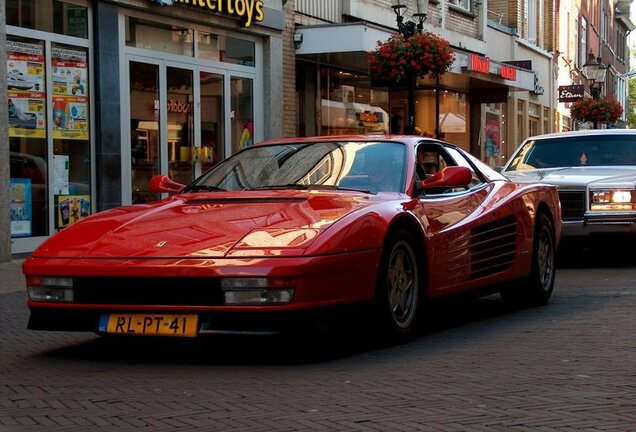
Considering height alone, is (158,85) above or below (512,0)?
below

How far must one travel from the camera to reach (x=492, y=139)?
1398 inches

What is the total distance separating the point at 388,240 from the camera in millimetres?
7039

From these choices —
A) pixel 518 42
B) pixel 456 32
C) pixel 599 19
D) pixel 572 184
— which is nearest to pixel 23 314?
pixel 572 184

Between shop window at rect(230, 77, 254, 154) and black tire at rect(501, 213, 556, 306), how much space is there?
10.5 meters

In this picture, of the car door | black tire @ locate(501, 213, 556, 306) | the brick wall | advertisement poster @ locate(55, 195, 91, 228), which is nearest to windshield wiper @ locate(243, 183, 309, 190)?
the car door

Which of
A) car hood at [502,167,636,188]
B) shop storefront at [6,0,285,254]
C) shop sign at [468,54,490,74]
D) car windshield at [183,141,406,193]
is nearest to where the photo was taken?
car windshield at [183,141,406,193]

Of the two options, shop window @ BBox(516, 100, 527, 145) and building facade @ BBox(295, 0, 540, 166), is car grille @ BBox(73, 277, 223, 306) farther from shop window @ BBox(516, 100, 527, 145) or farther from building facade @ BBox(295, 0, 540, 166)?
shop window @ BBox(516, 100, 527, 145)

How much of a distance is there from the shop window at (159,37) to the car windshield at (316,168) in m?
8.89

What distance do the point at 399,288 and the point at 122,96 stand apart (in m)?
9.85

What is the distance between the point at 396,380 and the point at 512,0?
33.2 metres

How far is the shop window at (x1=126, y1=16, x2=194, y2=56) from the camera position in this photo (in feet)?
55.1

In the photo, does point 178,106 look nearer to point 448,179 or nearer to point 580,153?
point 580,153

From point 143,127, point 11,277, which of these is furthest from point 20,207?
point 143,127

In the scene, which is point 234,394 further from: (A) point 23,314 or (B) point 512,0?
(B) point 512,0
